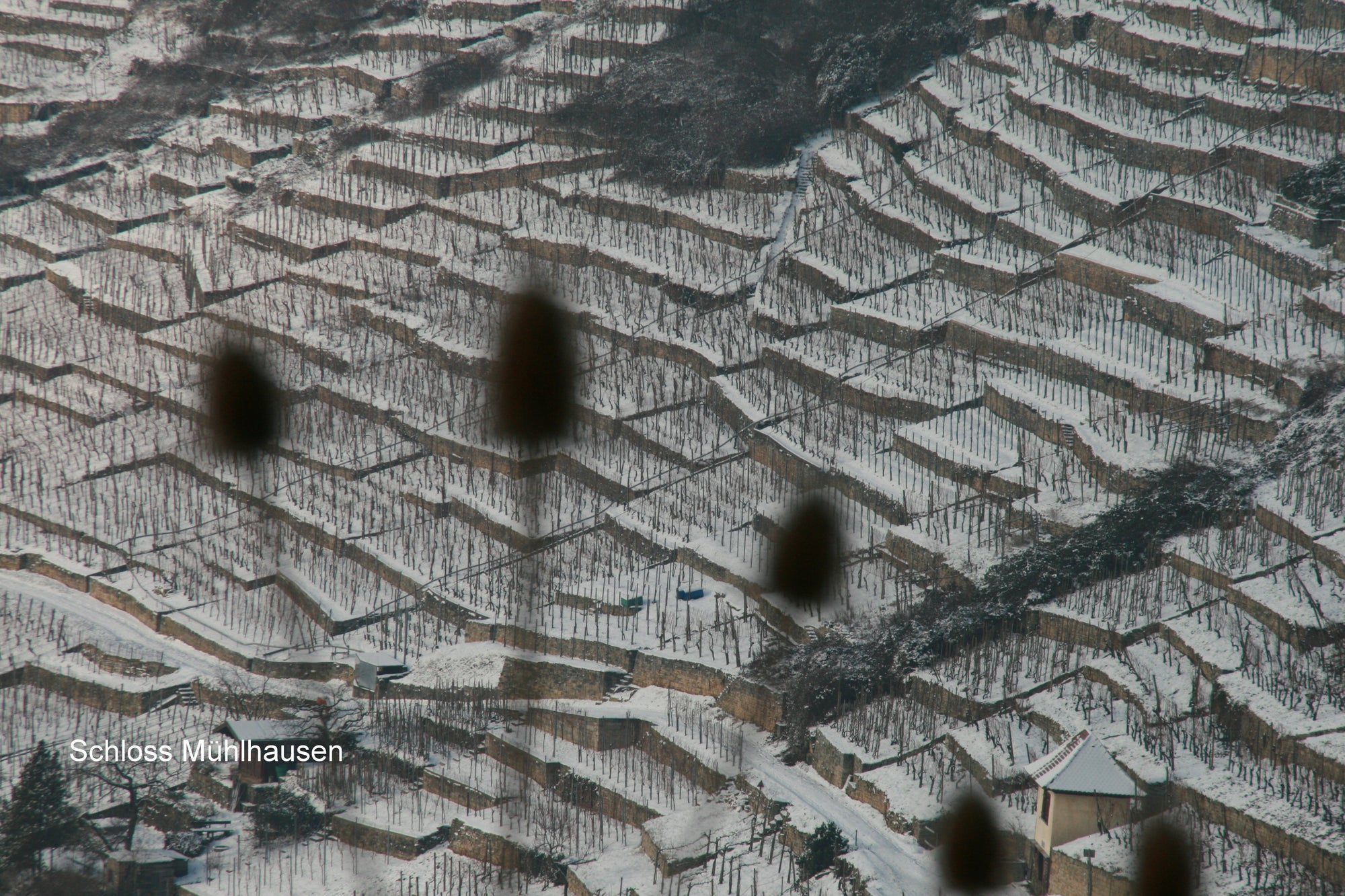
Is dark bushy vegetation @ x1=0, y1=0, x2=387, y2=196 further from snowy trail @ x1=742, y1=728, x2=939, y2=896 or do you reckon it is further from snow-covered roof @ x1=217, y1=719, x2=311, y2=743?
snowy trail @ x1=742, y1=728, x2=939, y2=896

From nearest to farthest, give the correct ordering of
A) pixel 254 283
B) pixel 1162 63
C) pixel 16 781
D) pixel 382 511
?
pixel 16 781 < pixel 382 511 < pixel 1162 63 < pixel 254 283

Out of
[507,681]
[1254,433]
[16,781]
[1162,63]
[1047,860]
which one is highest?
[1162,63]

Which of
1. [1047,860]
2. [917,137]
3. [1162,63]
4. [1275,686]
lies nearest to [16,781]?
[1047,860]

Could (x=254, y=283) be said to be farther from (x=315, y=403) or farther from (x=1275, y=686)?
(x=1275, y=686)

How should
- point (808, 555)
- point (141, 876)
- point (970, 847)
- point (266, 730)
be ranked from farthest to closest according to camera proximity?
point (808, 555) < point (266, 730) < point (141, 876) < point (970, 847)

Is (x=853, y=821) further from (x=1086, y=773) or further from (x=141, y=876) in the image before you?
(x=141, y=876)

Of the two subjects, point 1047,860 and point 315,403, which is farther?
point 315,403

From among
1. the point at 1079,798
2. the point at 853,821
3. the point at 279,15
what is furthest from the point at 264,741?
the point at 279,15
